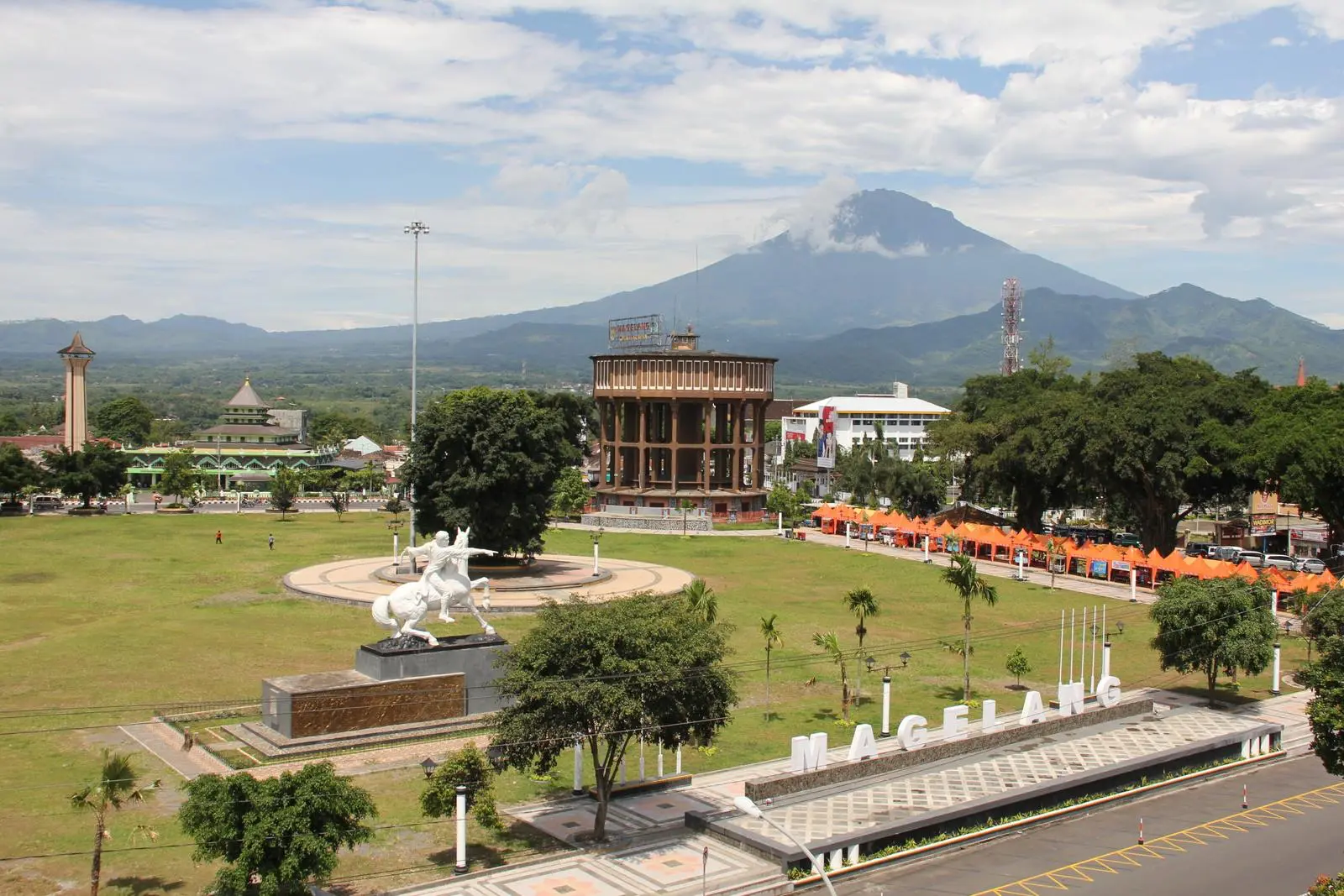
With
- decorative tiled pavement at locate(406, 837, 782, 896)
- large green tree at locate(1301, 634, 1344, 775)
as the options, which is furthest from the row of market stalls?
decorative tiled pavement at locate(406, 837, 782, 896)

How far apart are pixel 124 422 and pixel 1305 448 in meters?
149

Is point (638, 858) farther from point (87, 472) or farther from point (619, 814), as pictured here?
point (87, 472)

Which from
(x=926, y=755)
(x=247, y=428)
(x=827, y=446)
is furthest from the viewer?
(x=247, y=428)

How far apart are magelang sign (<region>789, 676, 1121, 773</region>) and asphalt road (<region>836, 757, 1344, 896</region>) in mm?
3901

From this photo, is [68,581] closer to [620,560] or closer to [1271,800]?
[620,560]

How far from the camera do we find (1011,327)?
152 metres

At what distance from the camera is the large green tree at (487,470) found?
54.1 m

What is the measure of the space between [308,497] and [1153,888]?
3864 inches

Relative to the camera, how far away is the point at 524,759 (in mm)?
23734

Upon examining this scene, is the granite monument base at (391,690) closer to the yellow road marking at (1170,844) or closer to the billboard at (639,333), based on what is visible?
the yellow road marking at (1170,844)

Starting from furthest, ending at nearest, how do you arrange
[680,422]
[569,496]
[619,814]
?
[680,422] → [569,496] → [619,814]

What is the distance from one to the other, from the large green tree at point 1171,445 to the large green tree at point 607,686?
4061 cm

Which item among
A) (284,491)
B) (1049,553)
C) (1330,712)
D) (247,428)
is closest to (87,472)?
(284,491)

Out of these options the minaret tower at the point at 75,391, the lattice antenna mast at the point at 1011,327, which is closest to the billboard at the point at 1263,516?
the lattice antenna mast at the point at 1011,327
